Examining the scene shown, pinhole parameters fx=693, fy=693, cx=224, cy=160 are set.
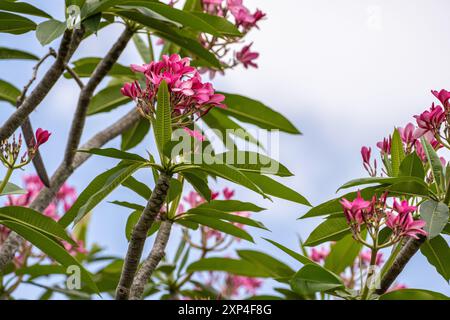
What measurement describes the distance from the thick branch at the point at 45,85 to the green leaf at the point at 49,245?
1.12 ft

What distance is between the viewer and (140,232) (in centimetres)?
160

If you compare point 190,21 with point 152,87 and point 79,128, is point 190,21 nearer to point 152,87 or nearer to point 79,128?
point 152,87

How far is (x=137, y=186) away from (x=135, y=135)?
1117 millimetres

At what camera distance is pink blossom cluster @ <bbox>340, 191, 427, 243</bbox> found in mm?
1577

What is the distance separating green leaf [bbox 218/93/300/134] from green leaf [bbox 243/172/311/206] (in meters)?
0.95

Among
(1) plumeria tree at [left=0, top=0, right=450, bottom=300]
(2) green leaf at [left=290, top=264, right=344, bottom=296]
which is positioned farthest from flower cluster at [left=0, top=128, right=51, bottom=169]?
(2) green leaf at [left=290, top=264, right=344, bottom=296]

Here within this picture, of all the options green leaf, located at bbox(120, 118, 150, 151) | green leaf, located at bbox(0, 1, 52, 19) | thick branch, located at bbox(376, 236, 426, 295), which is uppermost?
green leaf, located at bbox(0, 1, 52, 19)

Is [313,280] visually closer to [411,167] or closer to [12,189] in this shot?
[411,167]

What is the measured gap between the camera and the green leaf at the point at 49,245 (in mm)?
1678

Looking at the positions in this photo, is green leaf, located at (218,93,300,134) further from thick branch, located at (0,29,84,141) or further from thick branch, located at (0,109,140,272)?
thick branch, located at (0,29,84,141)

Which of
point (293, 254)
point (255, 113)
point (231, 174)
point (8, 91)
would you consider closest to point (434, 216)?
point (293, 254)
